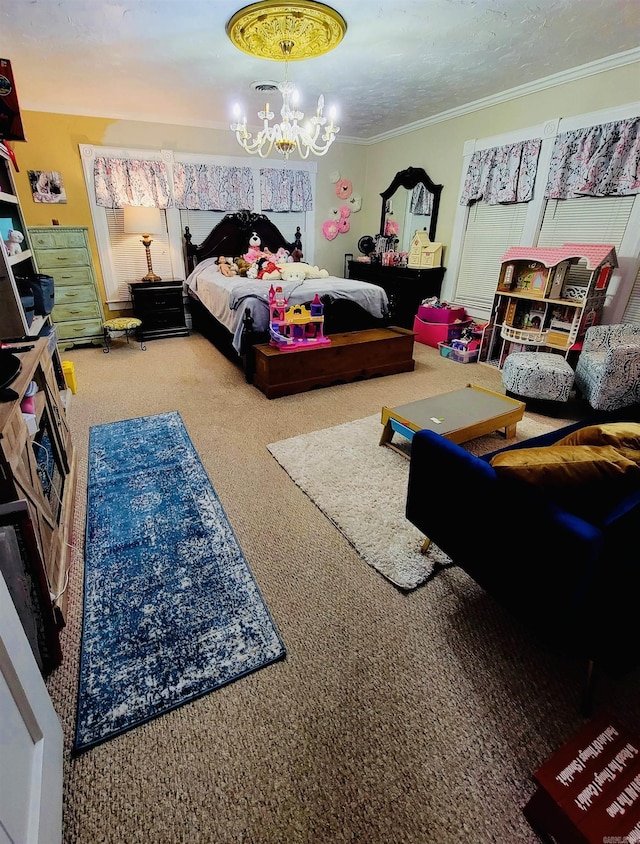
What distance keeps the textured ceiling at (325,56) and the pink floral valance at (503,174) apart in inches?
20.1

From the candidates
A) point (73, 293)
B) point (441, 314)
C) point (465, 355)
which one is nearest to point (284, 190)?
point (441, 314)

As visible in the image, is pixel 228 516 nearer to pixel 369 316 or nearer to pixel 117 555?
pixel 117 555

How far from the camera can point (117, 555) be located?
181 centimetres

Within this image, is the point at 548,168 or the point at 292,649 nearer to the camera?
the point at 292,649

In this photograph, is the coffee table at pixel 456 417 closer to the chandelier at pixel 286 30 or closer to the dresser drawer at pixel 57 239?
the chandelier at pixel 286 30

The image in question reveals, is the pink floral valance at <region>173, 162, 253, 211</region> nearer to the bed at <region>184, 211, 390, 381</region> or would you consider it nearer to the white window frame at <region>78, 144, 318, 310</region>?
the white window frame at <region>78, 144, 318, 310</region>

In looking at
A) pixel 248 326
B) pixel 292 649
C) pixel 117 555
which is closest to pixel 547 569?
pixel 292 649

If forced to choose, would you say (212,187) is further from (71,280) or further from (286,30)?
(286,30)

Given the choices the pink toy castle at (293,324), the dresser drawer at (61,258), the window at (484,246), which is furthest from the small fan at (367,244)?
the dresser drawer at (61,258)

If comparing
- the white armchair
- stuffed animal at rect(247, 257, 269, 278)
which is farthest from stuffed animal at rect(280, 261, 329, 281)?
the white armchair

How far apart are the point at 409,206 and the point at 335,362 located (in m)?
3.09

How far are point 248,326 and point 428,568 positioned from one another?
2572 mm

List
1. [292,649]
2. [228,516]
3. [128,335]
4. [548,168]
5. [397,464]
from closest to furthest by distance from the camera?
1. [292,649]
2. [228,516]
3. [397,464]
4. [548,168]
5. [128,335]

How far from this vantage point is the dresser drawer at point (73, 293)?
4.54 m
